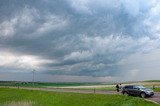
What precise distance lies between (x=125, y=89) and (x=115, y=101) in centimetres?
1572

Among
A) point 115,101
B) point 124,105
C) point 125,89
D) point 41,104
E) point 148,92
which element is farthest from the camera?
point 125,89

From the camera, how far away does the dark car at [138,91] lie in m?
64.3

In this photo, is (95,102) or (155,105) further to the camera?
(95,102)

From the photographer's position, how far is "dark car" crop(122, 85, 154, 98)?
211ft

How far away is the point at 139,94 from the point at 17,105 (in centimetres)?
2327

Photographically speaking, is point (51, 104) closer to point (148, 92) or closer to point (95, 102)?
point (95, 102)

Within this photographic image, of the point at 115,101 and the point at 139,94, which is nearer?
the point at 115,101

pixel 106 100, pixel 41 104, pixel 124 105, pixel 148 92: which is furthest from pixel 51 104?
pixel 148 92

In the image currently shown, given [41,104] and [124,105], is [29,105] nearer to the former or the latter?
[41,104]

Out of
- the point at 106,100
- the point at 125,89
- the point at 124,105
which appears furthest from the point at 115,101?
the point at 125,89

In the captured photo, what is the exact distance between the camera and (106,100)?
55438 millimetres

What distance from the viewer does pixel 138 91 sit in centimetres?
6544

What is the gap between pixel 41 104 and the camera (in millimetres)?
57125

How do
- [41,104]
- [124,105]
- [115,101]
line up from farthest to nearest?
[41,104] < [115,101] < [124,105]
